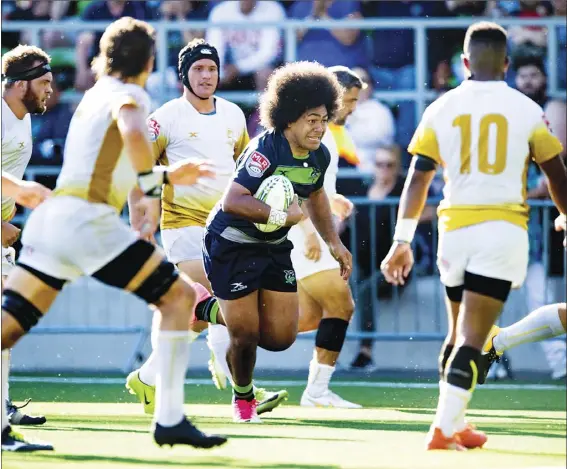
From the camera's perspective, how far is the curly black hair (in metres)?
8.40

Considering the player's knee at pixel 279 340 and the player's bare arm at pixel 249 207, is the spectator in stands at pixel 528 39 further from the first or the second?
the player's bare arm at pixel 249 207

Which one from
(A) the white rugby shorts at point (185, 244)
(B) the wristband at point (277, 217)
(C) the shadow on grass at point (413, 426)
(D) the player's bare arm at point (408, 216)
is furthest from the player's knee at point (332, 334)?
(D) the player's bare arm at point (408, 216)

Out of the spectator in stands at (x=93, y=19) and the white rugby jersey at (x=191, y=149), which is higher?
the spectator in stands at (x=93, y=19)

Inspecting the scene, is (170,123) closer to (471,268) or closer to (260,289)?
(260,289)

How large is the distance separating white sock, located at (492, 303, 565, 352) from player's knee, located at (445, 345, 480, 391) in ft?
5.14

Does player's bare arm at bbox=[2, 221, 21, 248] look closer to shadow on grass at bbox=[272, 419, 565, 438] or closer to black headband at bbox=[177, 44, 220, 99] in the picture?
shadow on grass at bbox=[272, 419, 565, 438]

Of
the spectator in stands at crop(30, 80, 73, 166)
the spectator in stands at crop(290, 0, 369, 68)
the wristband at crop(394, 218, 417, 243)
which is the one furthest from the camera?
the spectator in stands at crop(30, 80, 73, 166)

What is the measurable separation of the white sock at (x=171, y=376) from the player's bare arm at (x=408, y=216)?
→ 110 cm

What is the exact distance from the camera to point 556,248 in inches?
515

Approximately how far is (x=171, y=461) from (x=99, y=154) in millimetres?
1478

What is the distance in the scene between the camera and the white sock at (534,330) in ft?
26.8

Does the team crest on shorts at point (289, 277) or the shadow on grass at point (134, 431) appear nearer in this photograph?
the shadow on grass at point (134, 431)

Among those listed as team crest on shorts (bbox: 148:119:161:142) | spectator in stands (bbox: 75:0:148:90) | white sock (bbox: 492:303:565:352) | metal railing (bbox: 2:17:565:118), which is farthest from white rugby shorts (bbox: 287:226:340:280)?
spectator in stands (bbox: 75:0:148:90)

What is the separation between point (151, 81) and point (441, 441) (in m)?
7.95
